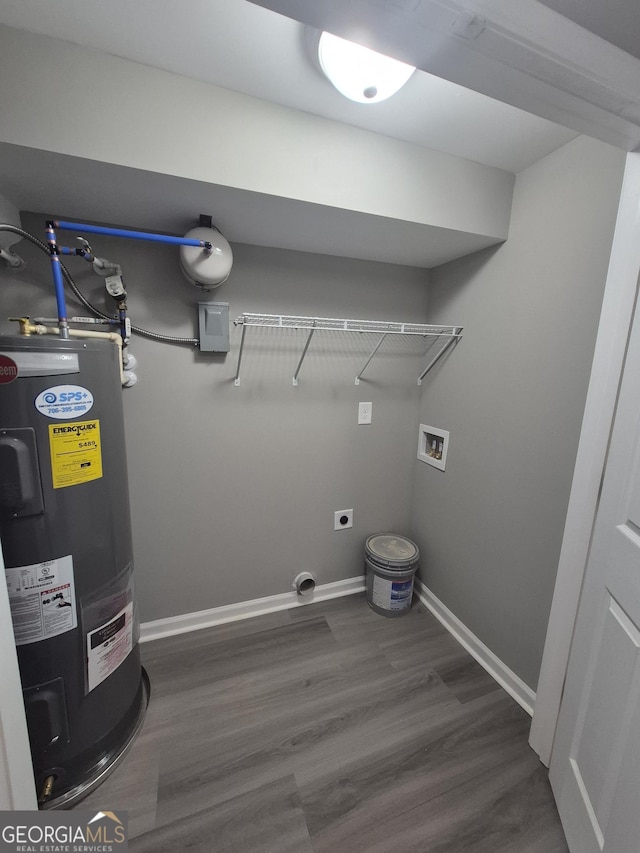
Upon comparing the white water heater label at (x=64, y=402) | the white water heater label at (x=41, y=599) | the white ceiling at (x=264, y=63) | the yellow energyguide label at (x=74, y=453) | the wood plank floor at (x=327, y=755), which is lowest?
the wood plank floor at (x=327, y=755)

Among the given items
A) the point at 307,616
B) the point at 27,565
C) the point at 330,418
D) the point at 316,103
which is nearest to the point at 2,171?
the point at 316,103

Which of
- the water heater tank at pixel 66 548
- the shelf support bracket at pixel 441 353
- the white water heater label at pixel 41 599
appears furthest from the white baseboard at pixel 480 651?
the white water heater label at pixel 41 599

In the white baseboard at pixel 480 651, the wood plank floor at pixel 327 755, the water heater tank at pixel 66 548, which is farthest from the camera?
the white baseboard at pixel 480 651

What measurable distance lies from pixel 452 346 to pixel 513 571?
1131 millimetres

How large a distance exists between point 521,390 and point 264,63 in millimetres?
1402

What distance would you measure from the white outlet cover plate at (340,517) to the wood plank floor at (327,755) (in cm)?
57

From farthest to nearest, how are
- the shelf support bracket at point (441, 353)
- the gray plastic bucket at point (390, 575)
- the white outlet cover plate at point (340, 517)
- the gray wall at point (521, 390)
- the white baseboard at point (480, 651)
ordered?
the white outlet cover plate at point (340, 517) < the gray plastic bucket at point (390, 575) < the shelf support bracket at point (441, 353) < the white baseboard at point (480, 651) < the gray wall at point (521, 390)

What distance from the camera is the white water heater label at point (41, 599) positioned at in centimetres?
90

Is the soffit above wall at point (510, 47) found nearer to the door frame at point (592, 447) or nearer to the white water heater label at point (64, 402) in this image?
the door frame at point (592, 447)

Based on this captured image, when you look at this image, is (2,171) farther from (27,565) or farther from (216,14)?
(27,565)

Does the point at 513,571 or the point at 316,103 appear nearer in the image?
the point at 316,103

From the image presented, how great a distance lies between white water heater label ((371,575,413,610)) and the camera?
5.91 ft

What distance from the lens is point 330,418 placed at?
178 centimetres

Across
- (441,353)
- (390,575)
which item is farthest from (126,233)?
(390,575)
